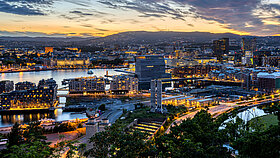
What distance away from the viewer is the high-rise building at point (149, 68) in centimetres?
2211

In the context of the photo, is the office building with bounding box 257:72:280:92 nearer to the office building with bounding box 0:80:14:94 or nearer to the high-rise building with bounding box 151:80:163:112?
the high-rise building with bounding box 151:80:163:112

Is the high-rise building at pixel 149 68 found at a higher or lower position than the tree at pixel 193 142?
higher

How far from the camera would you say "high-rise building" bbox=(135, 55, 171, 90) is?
22.1 m

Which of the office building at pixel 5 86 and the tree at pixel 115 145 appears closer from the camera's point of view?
the tree at pixel 115 145

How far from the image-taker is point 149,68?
887 inches

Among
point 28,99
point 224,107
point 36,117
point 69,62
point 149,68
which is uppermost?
point 69,62

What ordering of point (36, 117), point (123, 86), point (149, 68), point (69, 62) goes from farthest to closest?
1. point (69, 62)
2. point (149, 68)
3. point (123, 86)
4. point (36, 117)

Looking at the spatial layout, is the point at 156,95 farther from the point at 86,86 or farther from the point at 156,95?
the point at 86,86

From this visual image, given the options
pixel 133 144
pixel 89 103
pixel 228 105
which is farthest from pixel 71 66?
pixel 133 144

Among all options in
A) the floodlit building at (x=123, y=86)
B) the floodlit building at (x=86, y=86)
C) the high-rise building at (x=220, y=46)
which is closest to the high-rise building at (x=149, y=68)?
the floodlit building at (x=123, y=86)

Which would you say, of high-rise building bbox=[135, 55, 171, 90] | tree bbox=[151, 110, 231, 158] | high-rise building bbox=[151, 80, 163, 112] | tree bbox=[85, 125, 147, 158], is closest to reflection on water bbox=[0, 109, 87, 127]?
high-rise building bbox=[151, 80, 163, 112]

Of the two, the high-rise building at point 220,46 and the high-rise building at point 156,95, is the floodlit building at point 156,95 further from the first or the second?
the high-rise building at point 220,46

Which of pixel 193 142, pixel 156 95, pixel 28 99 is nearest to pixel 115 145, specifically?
pixel 193 142

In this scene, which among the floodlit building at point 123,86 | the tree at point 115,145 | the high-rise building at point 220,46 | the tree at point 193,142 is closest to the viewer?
the tree at point 115,145
